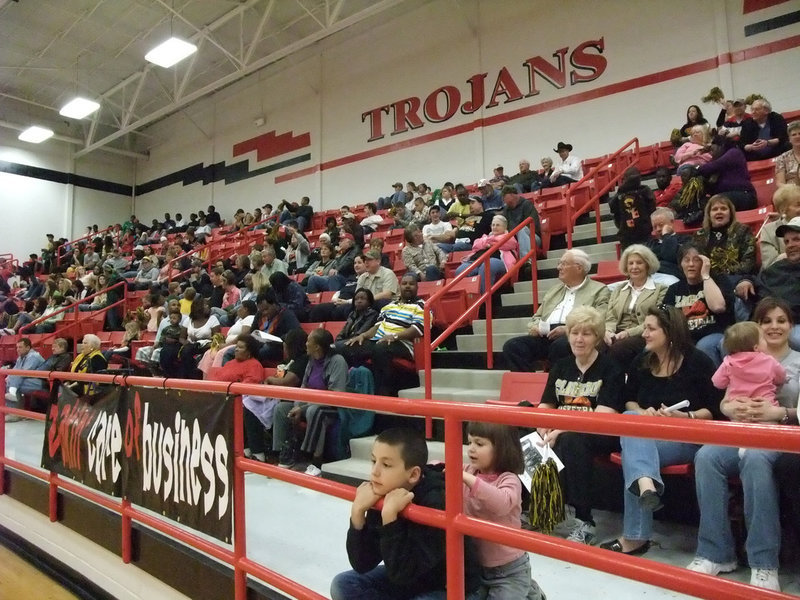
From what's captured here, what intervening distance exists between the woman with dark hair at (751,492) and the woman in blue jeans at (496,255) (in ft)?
8.24

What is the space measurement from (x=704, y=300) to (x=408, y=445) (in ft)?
7.52

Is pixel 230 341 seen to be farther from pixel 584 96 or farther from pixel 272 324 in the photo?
pixel 584 96

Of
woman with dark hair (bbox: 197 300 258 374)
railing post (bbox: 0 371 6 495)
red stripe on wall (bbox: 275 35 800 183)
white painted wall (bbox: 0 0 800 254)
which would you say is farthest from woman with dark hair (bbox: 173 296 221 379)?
red stripe on wall (bbox: 275 35 800 183)

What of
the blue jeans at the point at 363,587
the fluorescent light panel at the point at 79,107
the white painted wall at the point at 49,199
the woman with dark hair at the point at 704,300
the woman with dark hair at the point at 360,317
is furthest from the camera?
the white painted wall at the point at 49,199

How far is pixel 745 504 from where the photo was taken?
1.91m

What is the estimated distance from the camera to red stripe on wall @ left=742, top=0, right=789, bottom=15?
25.0ft

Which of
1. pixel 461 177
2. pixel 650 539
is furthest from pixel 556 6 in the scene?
pixel 650 539

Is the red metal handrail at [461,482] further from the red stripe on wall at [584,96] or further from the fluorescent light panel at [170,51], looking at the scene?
the fluorescent light panel at [170,51]

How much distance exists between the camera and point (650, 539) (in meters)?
2.24

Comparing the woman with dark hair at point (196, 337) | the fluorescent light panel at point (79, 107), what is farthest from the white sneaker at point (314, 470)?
the fluorescent light panel at point (79, 107)

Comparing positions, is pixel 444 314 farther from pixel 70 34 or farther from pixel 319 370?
pixel 70 34

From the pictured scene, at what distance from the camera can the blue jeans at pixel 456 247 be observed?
6.70 meters

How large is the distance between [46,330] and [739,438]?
1064 centimetres

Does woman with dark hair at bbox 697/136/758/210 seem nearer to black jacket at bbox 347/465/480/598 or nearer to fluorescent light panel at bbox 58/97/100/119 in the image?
black jacket at bbox 347/465/480/598
